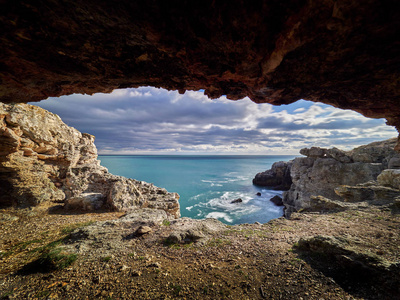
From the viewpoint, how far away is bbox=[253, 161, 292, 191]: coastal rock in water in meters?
54.9

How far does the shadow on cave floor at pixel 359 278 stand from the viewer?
15.0 ft

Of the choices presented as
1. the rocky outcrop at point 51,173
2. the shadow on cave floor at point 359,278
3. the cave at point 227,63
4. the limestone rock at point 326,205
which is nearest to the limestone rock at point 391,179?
the limestone rock at point 326,205

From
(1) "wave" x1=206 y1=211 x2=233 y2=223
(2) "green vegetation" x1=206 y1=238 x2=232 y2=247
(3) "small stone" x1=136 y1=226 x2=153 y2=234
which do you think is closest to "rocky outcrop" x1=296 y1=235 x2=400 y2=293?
(2) "green vegetation" x1=206 y1=238 x2=232 y2=247

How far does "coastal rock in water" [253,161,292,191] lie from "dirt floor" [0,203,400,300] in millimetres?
50346

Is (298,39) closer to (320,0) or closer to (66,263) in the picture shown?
(320,0)

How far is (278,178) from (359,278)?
60352 millimetres

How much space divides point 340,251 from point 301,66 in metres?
7.82

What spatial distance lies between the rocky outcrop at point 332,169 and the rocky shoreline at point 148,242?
13.1m

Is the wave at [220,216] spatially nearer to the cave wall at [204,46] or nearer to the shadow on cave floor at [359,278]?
the shadow on cave floor at [359,278]

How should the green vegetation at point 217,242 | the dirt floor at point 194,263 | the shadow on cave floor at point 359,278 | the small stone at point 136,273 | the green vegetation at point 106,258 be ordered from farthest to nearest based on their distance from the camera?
the green vegetation at point 217,242, the green vegetation at point 106,258, the small stone at point 136,273, the dirt floor at point 194,263, the shadow on cave floor at point 359,278

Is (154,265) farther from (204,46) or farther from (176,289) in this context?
(204,46)

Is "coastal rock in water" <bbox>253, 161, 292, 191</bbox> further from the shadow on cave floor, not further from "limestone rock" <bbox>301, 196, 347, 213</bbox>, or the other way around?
the shadow on cave floor

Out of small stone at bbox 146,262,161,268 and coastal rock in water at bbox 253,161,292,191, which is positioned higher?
small stone at bbox 146,262,161,268

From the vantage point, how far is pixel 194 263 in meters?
6.28
